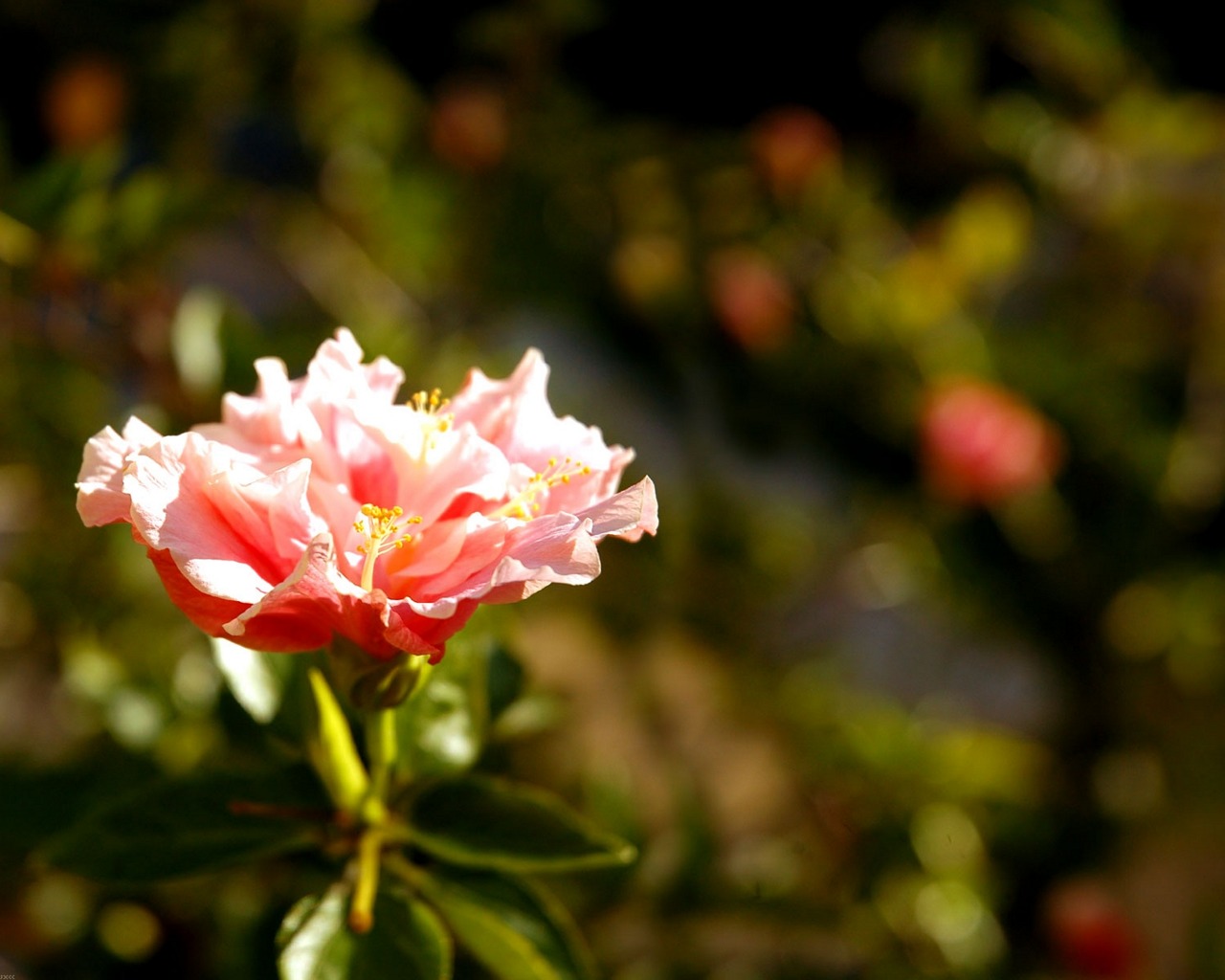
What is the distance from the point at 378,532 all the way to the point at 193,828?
0.60 ft

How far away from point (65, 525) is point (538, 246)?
0.73 metres

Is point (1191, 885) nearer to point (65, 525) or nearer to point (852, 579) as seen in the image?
point (852, 579)

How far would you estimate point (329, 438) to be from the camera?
43 centimetres

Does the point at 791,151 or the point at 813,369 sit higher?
the point at 791,151

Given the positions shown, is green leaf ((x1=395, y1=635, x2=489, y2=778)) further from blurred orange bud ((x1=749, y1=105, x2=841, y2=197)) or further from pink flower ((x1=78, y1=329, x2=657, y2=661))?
blurred orange bud ((x1=749, y1=105, x2=841, y2=197))

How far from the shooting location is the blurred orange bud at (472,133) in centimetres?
131

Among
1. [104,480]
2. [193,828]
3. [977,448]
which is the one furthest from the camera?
[977,448]

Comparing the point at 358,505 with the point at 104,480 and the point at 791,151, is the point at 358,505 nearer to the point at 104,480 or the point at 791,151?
the point at 104,480

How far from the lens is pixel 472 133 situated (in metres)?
1.31

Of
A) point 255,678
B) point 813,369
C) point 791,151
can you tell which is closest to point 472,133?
point 791,151

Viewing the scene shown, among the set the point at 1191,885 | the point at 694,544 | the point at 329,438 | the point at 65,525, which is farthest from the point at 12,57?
the point at 1191,885

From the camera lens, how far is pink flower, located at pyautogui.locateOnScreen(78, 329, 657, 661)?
1.21 ft

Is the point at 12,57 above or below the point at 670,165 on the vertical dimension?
below

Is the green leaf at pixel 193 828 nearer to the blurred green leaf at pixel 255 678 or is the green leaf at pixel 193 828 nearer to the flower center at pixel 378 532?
the blurred green leaf at pixel 255 678
